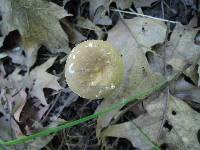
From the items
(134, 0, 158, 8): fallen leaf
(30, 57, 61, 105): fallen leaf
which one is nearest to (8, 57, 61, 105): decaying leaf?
(30, 57, 61, 105): fallen leaf

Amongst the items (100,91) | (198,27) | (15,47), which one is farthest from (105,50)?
(15,47)

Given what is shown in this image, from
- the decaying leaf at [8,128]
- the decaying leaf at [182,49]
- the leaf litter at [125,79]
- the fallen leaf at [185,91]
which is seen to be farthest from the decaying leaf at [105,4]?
the decaying leaf at [8,128]

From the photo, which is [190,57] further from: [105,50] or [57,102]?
[57,102]

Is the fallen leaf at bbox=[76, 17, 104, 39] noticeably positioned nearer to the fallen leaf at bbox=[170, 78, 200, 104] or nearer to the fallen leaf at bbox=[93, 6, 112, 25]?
the fallen leaf at bbox=[93, 6, 112, 25]

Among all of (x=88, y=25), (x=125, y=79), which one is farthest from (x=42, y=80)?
(x=125, y=79)

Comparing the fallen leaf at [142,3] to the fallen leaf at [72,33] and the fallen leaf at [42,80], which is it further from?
the fallen leaf at [42,80]
